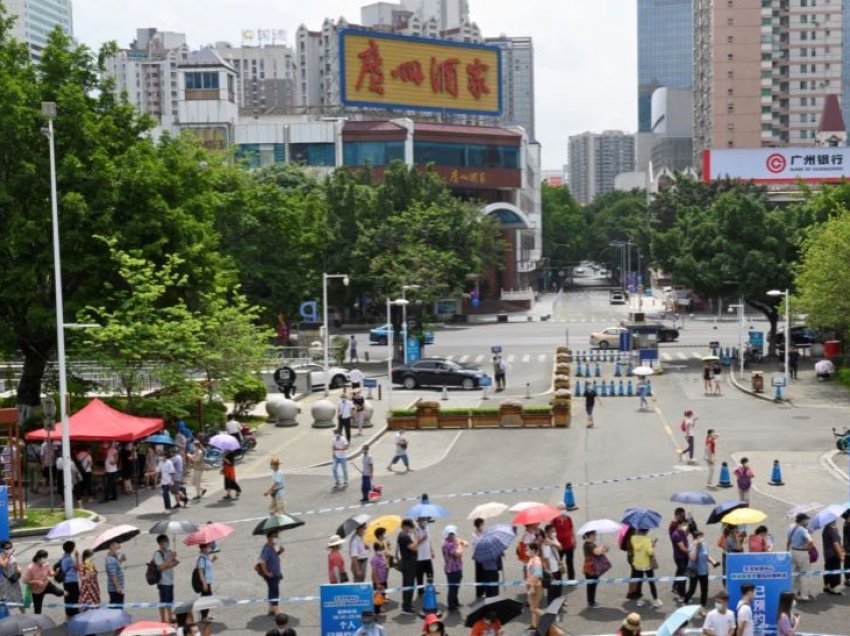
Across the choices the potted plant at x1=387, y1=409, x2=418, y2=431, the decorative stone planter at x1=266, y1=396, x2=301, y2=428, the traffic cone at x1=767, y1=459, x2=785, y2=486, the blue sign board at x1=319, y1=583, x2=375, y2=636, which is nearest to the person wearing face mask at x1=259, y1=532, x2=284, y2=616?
the blue sign board at x1=319, y1=583, x2=375, y2=636

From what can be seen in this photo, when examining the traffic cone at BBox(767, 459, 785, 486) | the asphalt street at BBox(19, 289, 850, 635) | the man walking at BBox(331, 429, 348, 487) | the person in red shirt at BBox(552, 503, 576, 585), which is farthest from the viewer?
the man walking at BBox(331, 429, 348, 487)

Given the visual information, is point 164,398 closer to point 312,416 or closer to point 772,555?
point 312,416

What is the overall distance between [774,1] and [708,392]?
96920 millimetres

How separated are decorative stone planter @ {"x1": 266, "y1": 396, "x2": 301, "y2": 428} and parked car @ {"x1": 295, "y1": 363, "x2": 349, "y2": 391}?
27.5ft

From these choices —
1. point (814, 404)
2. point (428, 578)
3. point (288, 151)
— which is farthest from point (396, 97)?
point (428, 578)

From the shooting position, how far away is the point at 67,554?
17828mm

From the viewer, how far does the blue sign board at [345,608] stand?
14680 millimetres

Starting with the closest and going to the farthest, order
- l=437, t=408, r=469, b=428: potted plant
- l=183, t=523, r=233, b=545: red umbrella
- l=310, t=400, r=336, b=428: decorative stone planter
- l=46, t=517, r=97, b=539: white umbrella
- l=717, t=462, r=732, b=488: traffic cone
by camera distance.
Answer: l=183, t=523, r=233, b=545: red umbrella < l=46, t=517, r=97, b=539: white umbrella < l=717, t=462, r=732, b=488: traffic cone < l=437, t=408, r=469, b=428: potted plant < l=310, t=400, r=336, b=428: decorative stone planter

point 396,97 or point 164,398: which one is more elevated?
point 396,97

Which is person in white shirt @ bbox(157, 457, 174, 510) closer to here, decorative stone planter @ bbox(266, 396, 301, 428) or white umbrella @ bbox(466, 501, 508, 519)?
white umbrella @ bbox(466, 501, 508, 519)

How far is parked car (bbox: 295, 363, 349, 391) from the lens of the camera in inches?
1932

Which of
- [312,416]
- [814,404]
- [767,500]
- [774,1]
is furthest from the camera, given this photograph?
[774,1]

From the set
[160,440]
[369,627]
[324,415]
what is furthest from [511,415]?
[369,627]

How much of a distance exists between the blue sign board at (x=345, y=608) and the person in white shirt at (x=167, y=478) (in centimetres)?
1226
